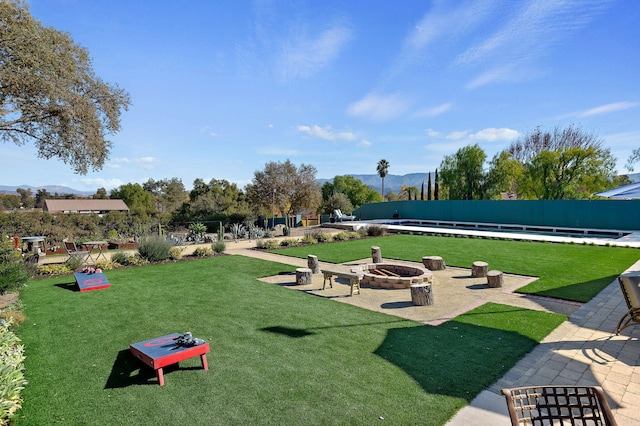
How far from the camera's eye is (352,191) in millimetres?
60188

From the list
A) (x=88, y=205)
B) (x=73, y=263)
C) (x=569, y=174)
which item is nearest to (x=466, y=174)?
(x=569, y=174)

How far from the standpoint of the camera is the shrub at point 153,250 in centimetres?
1299

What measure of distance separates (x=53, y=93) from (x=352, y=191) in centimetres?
5124

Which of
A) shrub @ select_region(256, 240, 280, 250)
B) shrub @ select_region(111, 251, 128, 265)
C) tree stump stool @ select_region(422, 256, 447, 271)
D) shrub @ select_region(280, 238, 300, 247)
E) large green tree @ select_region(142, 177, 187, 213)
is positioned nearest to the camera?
tree stump stool @ select_region(422, 256, 447, 271)

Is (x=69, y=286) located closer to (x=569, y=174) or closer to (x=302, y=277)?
(x=302, y=277)

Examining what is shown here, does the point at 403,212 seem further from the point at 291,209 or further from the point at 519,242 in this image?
the point at 519,242

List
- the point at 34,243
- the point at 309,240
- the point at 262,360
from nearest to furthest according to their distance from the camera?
the point at 262,360, the point at 34,243, the point at 309,240

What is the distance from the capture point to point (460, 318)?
22.6 feet

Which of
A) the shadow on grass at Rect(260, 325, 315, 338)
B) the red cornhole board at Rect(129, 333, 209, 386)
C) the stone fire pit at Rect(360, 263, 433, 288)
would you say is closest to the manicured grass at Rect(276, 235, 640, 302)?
the stone fire pit at Rect(360, 263, 433, 288)

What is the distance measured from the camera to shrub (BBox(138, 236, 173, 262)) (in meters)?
13.0

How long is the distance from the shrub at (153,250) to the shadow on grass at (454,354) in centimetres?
993

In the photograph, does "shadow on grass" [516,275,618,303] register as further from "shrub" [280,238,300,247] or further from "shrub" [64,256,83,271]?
"shrub" [64,256,83,271]

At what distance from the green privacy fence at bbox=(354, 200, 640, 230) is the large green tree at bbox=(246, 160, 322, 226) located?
27.5ft

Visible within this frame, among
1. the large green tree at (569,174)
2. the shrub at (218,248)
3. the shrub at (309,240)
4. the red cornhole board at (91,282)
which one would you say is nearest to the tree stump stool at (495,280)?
the red cornhole board at (91,282)
